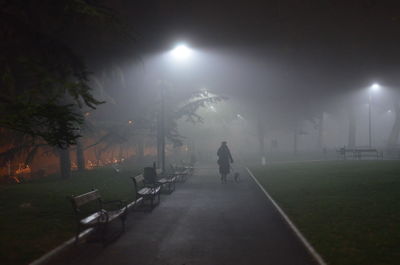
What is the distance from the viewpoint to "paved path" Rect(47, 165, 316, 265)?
630 cm

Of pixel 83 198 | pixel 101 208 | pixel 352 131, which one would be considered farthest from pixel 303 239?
pixel 352 131

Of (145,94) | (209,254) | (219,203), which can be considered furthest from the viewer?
(145,94)

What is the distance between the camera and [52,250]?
6.65 m

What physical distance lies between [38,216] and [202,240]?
4826 mm

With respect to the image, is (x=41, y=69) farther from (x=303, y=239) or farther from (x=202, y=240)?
(x=303, y=239)

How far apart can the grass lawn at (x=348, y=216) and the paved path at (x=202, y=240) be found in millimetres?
484

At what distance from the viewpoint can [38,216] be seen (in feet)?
32.9

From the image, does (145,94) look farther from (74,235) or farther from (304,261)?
(304,261)

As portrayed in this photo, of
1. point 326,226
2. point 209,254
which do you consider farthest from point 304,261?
point 326,226

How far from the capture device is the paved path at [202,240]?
6.30m

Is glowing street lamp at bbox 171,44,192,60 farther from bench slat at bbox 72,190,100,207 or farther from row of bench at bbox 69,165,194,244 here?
bench slat at bbox 72,190,100,207

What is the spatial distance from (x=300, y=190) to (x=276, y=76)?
2477 cm

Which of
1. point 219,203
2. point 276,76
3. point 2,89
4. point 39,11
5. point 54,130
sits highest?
point 276,76

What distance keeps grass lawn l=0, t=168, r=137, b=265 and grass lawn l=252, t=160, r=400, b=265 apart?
15.9 ft
